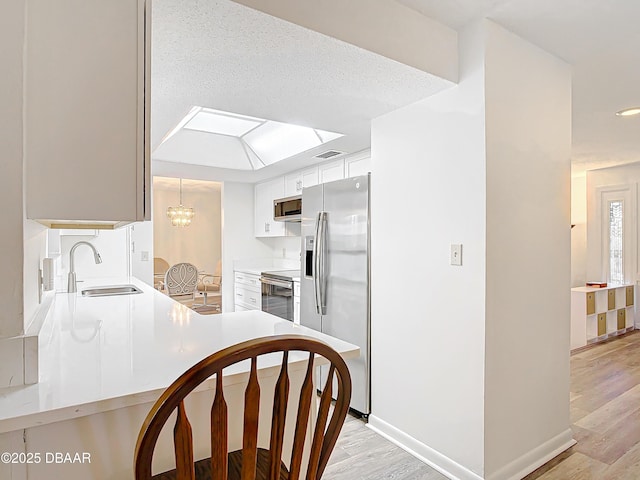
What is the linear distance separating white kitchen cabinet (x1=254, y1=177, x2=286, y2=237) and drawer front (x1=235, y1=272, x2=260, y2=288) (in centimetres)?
62

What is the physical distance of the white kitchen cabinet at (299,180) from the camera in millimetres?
4281

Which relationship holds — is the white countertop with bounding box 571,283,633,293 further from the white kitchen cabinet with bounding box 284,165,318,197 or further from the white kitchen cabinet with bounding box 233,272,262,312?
the white kitchen cabinet with bounding box 233,272,262,312

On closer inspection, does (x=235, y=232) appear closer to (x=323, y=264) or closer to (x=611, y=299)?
(x=323, y=264)

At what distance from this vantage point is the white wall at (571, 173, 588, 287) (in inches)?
228

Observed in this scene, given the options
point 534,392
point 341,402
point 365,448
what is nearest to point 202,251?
point 365,448

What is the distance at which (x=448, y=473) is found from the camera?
2023 mm

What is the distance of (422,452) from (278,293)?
7.44 feet

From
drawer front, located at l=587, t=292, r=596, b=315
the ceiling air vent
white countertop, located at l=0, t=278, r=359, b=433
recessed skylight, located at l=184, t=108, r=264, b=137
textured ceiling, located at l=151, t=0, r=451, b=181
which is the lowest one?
drawer front, located at l=587, t=292, r=596, b=315

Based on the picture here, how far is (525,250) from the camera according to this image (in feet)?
6.75

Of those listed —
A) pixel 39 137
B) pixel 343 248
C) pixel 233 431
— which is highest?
pixel 39 137

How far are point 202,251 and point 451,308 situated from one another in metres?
7.36

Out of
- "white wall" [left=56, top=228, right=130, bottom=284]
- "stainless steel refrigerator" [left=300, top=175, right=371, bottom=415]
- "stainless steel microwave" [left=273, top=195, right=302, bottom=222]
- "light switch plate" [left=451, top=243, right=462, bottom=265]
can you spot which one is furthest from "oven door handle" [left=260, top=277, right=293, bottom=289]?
"light switch plate" [left=451, top=243, right=462, bottom=265]

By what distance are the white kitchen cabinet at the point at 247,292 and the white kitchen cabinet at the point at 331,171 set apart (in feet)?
4.72

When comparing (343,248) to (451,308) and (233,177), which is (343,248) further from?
(233,177)
